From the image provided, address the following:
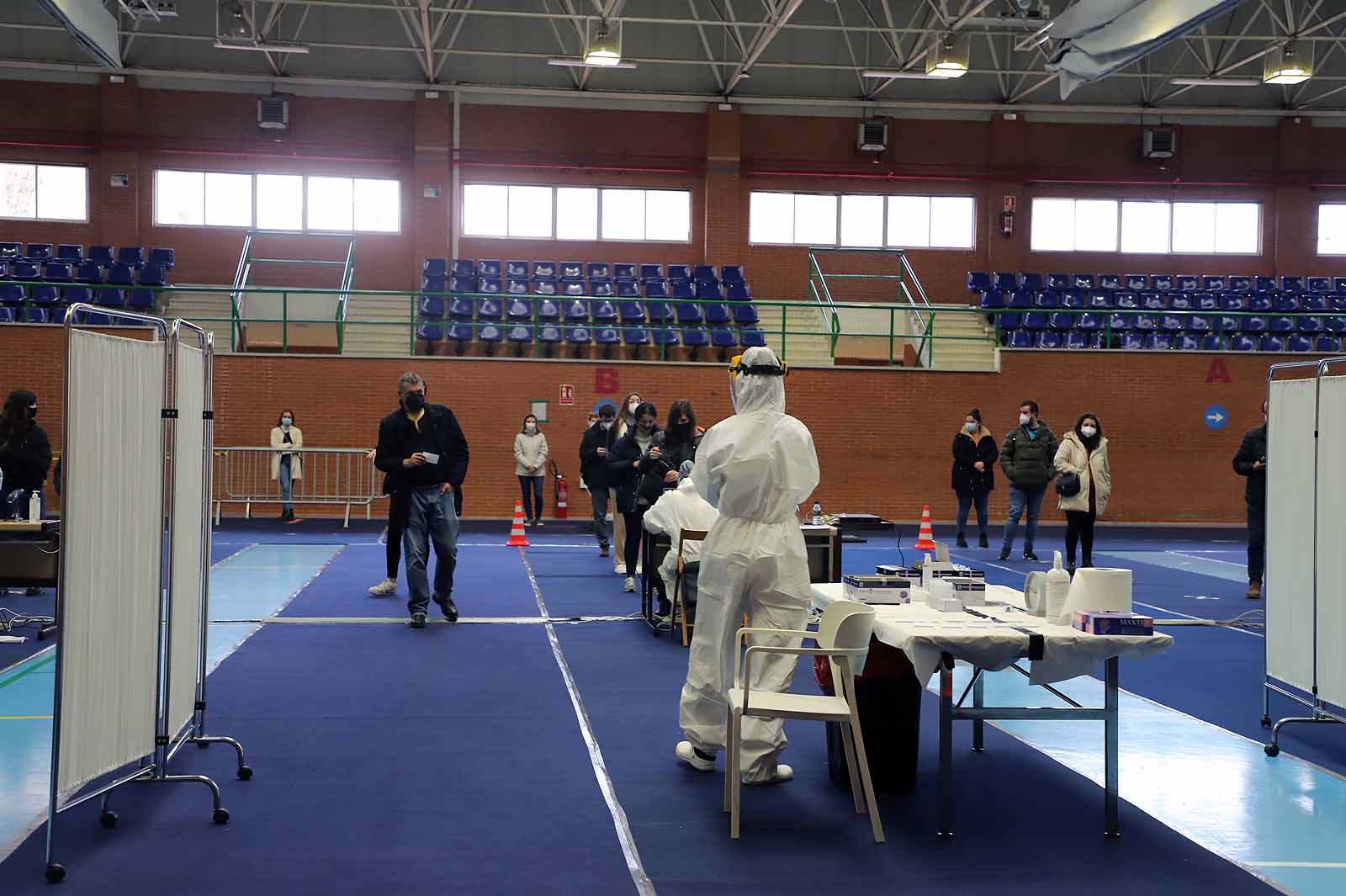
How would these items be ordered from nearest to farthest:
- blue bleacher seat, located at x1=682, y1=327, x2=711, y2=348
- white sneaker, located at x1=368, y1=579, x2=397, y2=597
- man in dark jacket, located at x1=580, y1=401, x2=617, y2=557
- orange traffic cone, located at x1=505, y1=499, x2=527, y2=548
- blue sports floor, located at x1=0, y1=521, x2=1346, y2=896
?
blue sports floor, located at x1=0, y1=521, x2=1346, y2=896 < white sneaker, located at x1=368, y1=579, x2=397, y2=597 < man in dark jacket, located at x1=580, y1=401, x2=617, y2=557 < orange traffic cone, located at x1=505, y1=499, x2=527, y2=548 < blue bleacher seat, located at x1=682, y1=327, x2=711, y2=348

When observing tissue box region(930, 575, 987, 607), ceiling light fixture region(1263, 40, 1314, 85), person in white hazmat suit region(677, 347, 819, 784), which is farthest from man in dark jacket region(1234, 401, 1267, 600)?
ceiling light fixture region(1263, 40, 1314, 85)

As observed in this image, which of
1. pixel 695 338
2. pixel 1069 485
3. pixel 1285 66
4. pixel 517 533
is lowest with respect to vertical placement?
pixel 517 533

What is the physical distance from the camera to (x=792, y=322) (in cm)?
2508

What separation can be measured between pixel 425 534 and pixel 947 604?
538 centimetres

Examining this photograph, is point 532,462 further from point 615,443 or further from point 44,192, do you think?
point 44,192

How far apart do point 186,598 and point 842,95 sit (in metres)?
23.3

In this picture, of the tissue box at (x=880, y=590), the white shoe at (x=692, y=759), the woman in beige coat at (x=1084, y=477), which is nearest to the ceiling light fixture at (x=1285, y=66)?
the woman in beige coat at (x=1084, y=477)

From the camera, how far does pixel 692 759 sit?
594 cm

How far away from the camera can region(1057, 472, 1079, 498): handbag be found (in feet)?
45.1

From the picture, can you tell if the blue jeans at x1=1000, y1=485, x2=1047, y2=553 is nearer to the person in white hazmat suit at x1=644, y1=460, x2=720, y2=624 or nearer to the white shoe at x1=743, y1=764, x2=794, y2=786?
the person in white hazmat suit at x1=644, y1=460, x2=720, y2=624

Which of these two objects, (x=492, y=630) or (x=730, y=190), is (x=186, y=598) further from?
(x=730, y=190)

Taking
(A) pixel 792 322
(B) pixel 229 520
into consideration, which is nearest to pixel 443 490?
(B) pixel 229 520

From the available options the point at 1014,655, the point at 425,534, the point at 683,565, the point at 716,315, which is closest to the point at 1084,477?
the point at 683,565

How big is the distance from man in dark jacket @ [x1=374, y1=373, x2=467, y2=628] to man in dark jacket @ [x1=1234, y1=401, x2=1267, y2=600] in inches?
290
